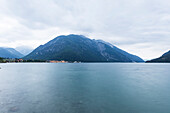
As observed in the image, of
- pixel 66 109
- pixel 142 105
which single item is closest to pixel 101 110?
pixel 66 109

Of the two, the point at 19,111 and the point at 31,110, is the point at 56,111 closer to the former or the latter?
the point at 31,110

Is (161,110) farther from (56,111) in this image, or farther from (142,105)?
(56,111)

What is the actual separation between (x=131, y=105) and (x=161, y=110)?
6.08m

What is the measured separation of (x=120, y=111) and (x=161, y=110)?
9540mm

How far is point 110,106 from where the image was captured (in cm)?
2486

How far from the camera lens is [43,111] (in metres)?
21.4

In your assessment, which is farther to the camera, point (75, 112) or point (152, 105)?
point (152, 105)

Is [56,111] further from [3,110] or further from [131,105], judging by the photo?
[131,105]

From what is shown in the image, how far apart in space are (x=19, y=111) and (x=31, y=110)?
7.33 feet

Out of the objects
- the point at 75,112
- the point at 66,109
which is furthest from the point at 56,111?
the point at 75,112

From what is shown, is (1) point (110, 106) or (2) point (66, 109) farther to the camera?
(1) point (110, 106)

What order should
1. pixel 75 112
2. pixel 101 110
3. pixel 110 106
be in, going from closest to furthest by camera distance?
1. pixel 75 112
2. pixel 101 110
3. pixel 110 106

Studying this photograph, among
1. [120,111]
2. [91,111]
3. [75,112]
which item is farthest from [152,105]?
[75,112]

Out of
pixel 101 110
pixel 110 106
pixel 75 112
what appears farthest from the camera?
pixel 110 106
